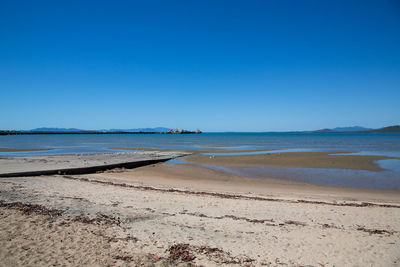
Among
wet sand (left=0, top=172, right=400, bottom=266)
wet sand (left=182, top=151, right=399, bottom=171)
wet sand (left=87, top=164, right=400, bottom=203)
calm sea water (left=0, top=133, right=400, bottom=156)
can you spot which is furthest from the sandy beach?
calm sea water (left=0, top=133, right=400, bottom=156)

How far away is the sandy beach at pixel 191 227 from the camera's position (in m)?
5.88

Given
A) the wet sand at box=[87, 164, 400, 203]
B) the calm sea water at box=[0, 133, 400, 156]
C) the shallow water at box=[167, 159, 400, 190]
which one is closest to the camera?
the wet sand at box=[87, 164, 400, 203]

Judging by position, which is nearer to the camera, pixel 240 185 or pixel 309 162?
pixel 240 185

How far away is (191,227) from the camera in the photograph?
777 cm

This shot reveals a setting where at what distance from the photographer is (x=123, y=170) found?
67.3ft

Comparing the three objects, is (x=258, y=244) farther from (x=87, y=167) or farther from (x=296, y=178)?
(x=87, y=167)

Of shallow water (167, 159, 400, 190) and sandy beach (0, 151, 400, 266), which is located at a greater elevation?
sandy beach (0, 151, 400, 266)

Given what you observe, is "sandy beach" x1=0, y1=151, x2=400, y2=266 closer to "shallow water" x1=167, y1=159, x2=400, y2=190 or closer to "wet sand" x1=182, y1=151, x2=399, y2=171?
"shallow water" x1=167, y1=159, x2=400, y2=190

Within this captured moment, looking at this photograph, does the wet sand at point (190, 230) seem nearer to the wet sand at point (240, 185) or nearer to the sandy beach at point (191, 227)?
the sandy beach at point (191, 227)

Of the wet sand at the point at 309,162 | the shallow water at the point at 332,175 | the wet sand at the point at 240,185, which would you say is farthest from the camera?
the wet sand at the point at 309,162

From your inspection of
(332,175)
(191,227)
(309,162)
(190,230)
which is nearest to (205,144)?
(309,162)

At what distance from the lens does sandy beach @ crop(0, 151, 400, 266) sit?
5.88m

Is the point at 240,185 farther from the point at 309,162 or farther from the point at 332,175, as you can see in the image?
the point at 309,162

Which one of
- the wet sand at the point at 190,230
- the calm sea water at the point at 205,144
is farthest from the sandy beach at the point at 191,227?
the calm sea water at the point at 205,144
